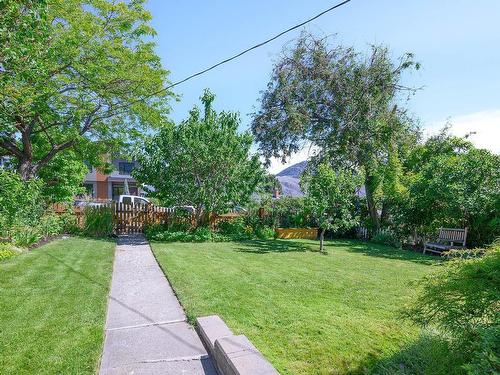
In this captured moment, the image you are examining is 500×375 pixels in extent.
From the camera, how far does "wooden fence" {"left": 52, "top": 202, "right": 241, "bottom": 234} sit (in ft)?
48.9

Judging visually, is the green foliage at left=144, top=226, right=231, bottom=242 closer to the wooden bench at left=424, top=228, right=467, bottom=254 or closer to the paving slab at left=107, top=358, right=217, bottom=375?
the wooden bench at left=424, top=228, right=467, bottom=254

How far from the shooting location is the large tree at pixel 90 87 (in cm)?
1237

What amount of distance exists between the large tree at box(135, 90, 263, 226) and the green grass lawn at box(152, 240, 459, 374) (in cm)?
437

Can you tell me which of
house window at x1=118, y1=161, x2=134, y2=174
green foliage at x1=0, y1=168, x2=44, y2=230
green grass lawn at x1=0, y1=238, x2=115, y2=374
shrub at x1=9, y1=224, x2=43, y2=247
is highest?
house window at x1=118, y1=161, x2=134, y2=174

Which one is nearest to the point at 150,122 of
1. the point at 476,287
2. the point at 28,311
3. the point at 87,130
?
the point at 87,130

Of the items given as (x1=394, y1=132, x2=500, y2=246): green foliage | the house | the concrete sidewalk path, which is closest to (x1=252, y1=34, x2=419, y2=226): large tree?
(x1=394, y1=132, x2=500, y2=246): green foliage

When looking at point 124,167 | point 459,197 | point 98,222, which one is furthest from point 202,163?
point 124,167

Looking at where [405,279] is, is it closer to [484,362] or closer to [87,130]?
[484,362]

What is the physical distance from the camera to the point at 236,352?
3.33m

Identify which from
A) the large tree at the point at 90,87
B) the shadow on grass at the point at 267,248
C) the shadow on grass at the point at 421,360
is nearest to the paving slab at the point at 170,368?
the shadow on grass at the point at 421,360

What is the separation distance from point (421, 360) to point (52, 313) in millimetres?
4596

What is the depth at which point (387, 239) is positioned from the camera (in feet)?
50.3

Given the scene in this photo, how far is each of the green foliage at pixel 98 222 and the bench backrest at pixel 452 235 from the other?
42.3ft

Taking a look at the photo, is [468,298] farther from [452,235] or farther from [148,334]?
[452,235]
